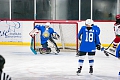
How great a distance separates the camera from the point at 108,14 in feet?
33.9

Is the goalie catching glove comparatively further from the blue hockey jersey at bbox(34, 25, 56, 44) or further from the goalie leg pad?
the goalie leg pad

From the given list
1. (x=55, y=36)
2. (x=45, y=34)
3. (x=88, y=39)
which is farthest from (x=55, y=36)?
(x=88, y=39)

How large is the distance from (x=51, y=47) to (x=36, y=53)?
481mm

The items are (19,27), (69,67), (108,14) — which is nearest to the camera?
(69,67)

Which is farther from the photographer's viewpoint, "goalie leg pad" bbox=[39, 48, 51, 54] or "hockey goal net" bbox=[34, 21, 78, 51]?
"hockey goal net" bbox=[34, 21, 78, 51]

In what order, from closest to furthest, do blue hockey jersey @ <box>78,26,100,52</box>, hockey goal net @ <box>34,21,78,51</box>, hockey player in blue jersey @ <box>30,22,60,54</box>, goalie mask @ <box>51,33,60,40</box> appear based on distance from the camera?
blue hockey jersey @ <box>78,26,100,52</box>
hockey player in blue jersey @ <box>30,22,60,54</box>
goalie mask @ <box>51,33,60,40</box>
hockey goal net @ <box>34,21,78,51</box>

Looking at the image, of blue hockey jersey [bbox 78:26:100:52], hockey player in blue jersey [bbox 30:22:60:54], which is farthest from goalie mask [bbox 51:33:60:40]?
blue hockey jersey [bbox 78:26:100:52]

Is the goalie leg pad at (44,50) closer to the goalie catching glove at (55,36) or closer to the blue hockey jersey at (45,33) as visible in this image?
the blue hockey jersey at (45,33)

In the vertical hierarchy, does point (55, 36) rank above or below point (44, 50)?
above

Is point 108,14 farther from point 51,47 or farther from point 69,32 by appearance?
point 51,47

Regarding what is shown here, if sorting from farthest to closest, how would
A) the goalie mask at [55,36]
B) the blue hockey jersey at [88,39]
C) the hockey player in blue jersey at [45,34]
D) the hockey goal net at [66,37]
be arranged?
the hockey goal net at [66,37] → the goalie mask at [55,36] → the hockey player in blue jersey at [45,34] → the blue hockey jersey at [88,39]

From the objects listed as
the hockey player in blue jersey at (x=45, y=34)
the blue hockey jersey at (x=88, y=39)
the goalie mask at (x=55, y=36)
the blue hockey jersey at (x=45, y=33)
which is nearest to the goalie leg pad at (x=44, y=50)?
the hockey player in blue jersey at (x=45, y=34)

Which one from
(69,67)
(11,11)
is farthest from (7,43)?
(69,67)

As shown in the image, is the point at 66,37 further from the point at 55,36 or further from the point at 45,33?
the point at 45,33
